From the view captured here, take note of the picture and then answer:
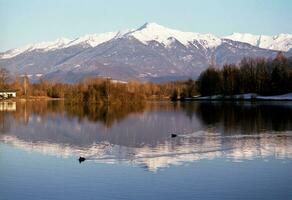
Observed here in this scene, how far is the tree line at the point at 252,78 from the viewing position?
331ft

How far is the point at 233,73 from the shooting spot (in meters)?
110

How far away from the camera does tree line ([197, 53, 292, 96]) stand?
101 metres

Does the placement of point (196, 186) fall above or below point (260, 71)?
below

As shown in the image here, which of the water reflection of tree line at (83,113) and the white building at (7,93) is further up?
the white building at (7,93)

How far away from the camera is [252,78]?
349ft

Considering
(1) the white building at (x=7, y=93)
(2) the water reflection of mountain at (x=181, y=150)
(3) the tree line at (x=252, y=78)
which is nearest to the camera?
(2) the water reflection of mountain at (x=181, y=150)

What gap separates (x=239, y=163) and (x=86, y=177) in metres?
6.59

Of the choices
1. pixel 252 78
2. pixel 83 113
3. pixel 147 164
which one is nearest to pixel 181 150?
pixel 147 164

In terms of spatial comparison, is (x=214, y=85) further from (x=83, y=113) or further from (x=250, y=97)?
(x=83, y=113)

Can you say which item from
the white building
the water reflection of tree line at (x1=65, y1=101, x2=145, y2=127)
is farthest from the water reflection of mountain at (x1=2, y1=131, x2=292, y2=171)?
the white building

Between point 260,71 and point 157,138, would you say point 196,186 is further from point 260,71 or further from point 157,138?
point 260,71

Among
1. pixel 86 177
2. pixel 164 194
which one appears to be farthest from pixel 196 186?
pixel 86 177

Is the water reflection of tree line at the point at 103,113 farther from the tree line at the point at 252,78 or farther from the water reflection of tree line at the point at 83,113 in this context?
the tree line at the point at 252,78

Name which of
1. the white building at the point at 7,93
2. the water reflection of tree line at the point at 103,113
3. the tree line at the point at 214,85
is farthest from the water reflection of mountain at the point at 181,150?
the white building at the point at 7,93
